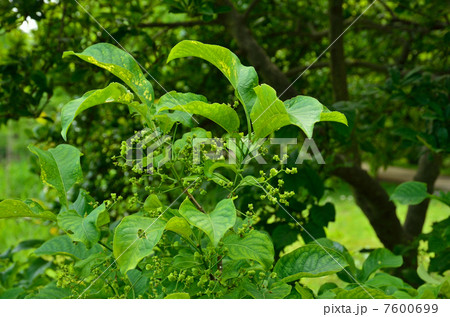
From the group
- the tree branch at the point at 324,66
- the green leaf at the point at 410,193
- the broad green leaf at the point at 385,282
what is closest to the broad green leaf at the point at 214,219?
the broad green leaf at the point at 385,282

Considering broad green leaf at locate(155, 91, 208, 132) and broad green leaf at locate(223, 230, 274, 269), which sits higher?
broad green leaf at locate(155, 91, 208, 132)

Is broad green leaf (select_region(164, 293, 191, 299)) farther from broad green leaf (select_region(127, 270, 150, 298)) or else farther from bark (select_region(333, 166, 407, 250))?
bark (select_region(333, 166, 407, 250))

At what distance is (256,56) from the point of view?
198 centimetres

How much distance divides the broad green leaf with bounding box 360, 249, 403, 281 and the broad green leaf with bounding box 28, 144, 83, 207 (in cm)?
83

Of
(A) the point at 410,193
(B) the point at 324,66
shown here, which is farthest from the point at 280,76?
(A) the point at 410,193

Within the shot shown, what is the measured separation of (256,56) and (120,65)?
1232mm

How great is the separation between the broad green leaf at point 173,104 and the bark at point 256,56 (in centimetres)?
108

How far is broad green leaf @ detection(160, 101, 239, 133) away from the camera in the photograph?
2.51 ft

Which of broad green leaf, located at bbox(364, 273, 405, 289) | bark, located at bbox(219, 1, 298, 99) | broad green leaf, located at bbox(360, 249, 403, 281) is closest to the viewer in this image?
broad green leaf, located at bbox(364, 273, 405, 289)

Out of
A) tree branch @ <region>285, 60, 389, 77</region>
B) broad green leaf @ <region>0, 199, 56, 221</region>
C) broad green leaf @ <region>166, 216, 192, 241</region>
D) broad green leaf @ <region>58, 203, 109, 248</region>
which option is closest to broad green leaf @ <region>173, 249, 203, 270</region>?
broad green leaf @ <region>166, 216, 192, 241</region>

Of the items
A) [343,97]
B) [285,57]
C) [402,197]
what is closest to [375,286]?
[402,197]

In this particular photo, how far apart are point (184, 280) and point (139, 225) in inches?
6.5

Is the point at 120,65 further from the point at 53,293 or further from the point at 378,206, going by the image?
the point at 378,206

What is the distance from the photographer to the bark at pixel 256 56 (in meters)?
1.92
